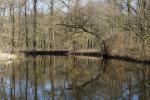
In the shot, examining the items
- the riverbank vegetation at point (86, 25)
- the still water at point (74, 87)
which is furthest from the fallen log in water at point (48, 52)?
the still water at point (74, 87)

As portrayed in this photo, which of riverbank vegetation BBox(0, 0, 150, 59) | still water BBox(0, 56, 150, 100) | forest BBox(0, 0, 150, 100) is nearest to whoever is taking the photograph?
still water BBox(0, 56, 150, 100)

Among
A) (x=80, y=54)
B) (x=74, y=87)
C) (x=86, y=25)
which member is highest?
(x=86, y=25)

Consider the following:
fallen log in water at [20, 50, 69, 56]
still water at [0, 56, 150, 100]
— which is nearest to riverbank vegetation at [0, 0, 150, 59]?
fallen log in water at [20, 50, 69, 56]

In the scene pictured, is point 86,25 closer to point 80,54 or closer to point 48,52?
point 80,54

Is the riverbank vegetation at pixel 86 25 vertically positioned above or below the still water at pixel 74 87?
above

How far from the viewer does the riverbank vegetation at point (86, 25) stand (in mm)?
31562

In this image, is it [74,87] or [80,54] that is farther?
[80,54]

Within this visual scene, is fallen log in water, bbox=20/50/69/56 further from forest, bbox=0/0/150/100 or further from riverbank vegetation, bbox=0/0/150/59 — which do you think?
riverbank vegetation, bbox=0/0/150/59

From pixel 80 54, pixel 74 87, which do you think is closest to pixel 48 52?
pixel 80 54

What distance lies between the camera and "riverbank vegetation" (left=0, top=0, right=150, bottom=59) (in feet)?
104

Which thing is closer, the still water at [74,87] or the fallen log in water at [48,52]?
the still water at [74,87]

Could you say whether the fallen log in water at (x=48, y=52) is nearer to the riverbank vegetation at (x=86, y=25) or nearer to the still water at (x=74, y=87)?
the riverbank vegetation at (x=86, y=25)

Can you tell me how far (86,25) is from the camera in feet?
132

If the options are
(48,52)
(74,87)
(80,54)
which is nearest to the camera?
(74,87)
